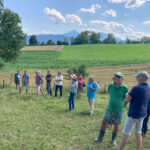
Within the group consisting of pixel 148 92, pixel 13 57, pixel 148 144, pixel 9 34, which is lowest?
pixel 148 144

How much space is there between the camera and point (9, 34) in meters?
14.1

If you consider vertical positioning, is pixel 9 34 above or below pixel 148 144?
above

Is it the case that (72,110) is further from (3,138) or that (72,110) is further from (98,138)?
(3,138)

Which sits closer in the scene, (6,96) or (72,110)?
(72,110)

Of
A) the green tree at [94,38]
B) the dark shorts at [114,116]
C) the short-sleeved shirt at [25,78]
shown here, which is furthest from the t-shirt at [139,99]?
the green tree at [94,38]

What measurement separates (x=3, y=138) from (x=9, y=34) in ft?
37.1

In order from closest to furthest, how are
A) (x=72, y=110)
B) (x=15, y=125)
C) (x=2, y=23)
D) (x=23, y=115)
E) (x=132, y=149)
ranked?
(x=132, y=149), (x=15, y=125), (x=23, y=115), (x=72, y=110), (x=2, y=23)

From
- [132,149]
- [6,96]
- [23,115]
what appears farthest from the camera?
[6,96]

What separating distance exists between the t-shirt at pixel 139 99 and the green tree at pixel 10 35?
12800mm

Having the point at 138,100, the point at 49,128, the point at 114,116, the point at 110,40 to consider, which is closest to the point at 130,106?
the point at 138,100

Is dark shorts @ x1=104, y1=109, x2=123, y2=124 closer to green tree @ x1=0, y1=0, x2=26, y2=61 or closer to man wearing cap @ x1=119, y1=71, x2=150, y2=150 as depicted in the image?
man wearing cap @ x1=119, y1=71, x2=150, y2=150

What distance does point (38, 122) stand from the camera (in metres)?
6.03

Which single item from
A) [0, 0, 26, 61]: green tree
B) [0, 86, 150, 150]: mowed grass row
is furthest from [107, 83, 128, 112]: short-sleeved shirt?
[0, 0, 26, 61]: green tree

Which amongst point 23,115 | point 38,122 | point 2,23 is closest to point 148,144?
point 38,122
